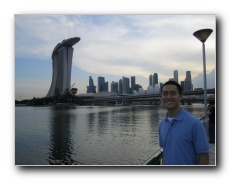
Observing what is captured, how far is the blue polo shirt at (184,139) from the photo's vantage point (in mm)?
1264

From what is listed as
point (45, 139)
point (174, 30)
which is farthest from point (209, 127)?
point (45, 139)

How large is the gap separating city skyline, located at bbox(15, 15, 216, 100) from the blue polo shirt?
137 centimetres

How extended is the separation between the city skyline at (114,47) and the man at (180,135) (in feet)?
4.36

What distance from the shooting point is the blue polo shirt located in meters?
1.26

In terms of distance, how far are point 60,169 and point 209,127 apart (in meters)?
1.63

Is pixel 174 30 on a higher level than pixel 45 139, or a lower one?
higher

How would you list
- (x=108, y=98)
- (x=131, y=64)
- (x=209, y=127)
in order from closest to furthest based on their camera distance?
1. (x=209, y=127)
2. (x=131, y=64)
3. (x=108, y=98)

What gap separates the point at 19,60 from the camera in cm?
270

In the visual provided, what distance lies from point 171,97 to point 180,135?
21 cm

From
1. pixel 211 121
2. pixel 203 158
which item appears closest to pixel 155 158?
pixel 211 121

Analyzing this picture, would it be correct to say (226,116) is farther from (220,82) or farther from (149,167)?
(149,167)

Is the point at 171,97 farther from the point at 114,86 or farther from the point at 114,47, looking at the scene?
the point at 114,86

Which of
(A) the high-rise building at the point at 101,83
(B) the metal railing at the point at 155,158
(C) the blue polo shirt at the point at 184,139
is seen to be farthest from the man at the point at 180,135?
(A) the high-rise building at the point at 101,83

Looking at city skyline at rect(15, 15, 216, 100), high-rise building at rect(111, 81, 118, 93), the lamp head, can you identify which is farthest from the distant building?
the lamp head
